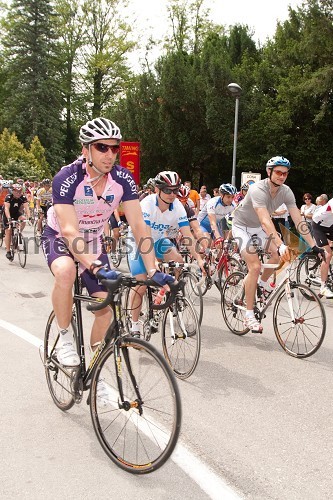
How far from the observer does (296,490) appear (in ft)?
10.0

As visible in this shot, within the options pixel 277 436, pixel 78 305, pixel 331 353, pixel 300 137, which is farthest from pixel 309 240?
pixel 300 137

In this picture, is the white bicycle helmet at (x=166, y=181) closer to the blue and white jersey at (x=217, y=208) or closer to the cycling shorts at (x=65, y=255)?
the cycling shorts at (x=65, y=255)

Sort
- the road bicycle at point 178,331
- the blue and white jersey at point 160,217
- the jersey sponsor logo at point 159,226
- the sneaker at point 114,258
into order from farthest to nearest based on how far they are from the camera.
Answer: the sneaker at point 114,258 < the jersey sponsor logo at point 159,226 < the blue and white jersey at point 160,217 < the road bicycle at point 178,331

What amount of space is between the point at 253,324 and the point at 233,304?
2.06 feet

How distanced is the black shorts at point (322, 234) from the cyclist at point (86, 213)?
5150 millimetres

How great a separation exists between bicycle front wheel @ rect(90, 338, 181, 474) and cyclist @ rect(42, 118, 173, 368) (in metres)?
0.15

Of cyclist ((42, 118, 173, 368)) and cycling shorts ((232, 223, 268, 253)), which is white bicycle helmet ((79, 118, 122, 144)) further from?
cycling shorts ((232, 223, 268, 253))

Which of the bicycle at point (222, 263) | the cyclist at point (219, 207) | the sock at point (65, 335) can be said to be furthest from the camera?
the cyclist at point (219, 207)

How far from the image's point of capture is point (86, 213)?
3910 millimetres

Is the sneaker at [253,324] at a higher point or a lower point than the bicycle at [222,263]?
lower

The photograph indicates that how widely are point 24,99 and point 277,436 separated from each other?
5062 centimetres

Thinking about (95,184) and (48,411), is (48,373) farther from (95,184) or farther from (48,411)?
(95,184)

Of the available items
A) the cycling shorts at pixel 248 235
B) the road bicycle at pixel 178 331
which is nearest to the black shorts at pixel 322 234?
the cycling shorts at pixel 248 235

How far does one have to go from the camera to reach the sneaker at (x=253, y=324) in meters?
6.00
